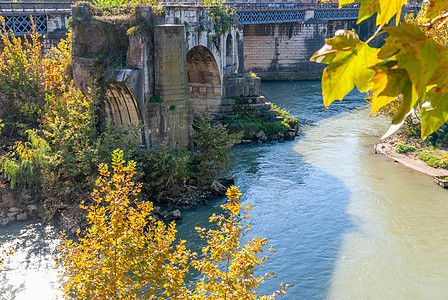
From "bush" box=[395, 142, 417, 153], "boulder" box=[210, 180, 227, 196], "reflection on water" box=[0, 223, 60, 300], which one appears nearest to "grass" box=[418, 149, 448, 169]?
"bush" box=[395, 142, 417, 153]

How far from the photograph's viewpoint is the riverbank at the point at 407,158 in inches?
632

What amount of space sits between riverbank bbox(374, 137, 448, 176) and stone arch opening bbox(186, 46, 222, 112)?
23.0ft

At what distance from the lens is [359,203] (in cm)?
1366

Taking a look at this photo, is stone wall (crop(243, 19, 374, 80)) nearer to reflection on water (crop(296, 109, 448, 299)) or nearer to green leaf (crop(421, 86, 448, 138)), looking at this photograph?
reflection on water (crop(296, 109, 448, 299))

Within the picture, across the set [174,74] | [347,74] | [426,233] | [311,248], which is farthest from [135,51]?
[347,74]

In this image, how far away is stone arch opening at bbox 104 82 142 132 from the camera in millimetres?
14055

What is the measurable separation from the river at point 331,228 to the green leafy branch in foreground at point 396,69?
890cm

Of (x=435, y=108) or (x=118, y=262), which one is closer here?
(x=435, y=108)

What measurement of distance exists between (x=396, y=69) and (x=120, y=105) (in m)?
14.0

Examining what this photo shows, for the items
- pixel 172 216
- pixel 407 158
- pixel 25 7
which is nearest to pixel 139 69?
pixel 172 216

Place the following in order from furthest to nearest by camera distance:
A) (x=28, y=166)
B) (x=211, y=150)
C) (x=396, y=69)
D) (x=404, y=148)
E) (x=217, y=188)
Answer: (x=404, y=148) < (x=211, y=150) < (x=217, y=188) < (x=28, y=166) < (x=396, y=69)

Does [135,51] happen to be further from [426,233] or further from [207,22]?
[426,233]

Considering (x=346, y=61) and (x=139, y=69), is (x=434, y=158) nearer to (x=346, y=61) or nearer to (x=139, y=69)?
(x=139, y=69)

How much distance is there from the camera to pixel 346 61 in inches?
35.1
